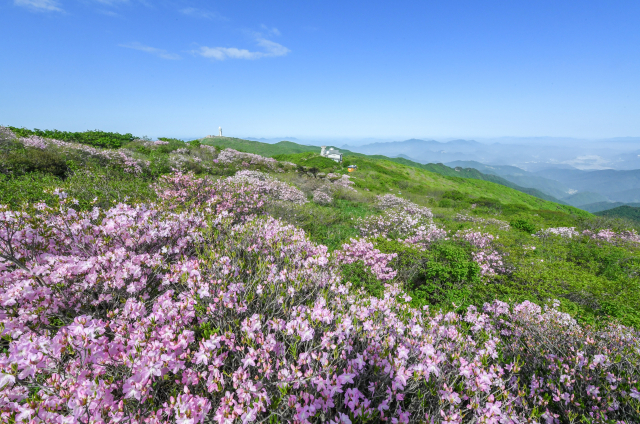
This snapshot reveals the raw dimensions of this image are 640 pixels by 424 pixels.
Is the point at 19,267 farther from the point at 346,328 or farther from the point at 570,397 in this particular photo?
the point at 570,397

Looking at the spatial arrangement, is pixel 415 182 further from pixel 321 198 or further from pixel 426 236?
pixel 426 236

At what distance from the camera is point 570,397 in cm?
335

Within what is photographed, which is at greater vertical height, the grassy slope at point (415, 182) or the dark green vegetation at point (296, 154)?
the dark green vegetation at point (296, 154)

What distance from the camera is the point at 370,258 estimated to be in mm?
8312

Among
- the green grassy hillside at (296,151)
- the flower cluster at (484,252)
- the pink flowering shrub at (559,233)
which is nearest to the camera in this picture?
the flower cluster at (484,252)

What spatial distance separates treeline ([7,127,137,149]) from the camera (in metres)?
22.5

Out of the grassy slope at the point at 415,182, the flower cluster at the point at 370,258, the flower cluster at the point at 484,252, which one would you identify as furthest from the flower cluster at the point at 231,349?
the grassy slope at the point at 415,182

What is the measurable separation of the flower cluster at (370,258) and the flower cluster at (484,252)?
11.2 ft

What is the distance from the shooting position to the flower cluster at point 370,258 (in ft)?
25.3

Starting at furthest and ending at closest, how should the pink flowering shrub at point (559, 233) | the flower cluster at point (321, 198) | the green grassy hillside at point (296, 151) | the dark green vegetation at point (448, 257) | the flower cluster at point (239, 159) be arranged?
1. the green grassy hillside at point (296, 151)
2. the flower cluster at point (239, 159)
3. the flower cluster at point (321, 198)
4. the pink flowering shrub at point (559, 233)
5. the dark green vegetation at point (448, 257)

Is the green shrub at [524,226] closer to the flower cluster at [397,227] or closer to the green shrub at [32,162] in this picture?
the flower cluster at [397,227]

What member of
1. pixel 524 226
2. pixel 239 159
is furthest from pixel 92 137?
pixel 524 226

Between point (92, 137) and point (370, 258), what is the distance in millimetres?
32366

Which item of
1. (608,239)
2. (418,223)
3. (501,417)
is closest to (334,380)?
(501,417)
